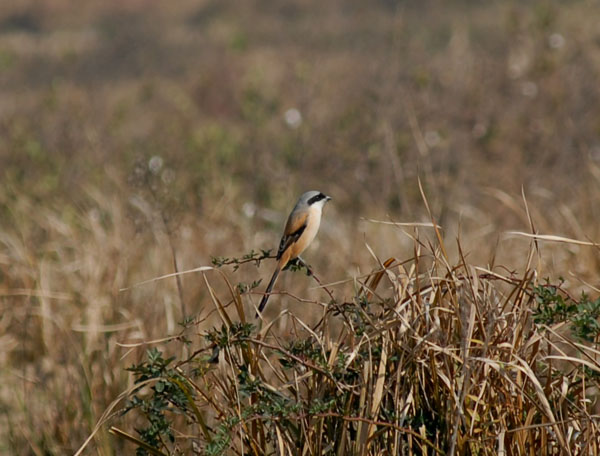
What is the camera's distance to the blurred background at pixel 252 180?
15.7 feet

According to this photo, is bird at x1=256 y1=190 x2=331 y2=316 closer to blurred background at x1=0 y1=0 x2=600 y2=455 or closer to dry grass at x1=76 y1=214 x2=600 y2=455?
blurred background at x1=0 y1=0 x2=600 y2=455

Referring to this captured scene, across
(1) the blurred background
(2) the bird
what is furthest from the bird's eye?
(1) the blurred background

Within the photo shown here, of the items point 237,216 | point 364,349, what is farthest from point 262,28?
point 364,349

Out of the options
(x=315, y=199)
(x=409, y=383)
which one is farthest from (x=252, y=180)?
(x=409, y=383)

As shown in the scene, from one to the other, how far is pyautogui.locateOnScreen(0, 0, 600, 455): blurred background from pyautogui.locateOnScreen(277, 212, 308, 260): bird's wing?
0.28 m

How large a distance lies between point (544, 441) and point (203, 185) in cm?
691

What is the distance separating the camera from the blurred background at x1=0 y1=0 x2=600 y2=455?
4785mm

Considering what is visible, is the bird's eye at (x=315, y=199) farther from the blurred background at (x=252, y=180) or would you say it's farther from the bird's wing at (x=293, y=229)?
the blurred background at (x=252, y=180)

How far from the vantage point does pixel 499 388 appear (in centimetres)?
241

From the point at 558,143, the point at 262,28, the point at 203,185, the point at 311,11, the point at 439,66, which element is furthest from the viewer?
the point at 311,11

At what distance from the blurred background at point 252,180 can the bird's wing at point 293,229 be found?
0.92ft

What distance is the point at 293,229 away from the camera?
3400 mm

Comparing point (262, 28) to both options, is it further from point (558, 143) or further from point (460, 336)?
point (460, 336)

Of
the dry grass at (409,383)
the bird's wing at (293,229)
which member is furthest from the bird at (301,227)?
the dry grass at (409,383)
